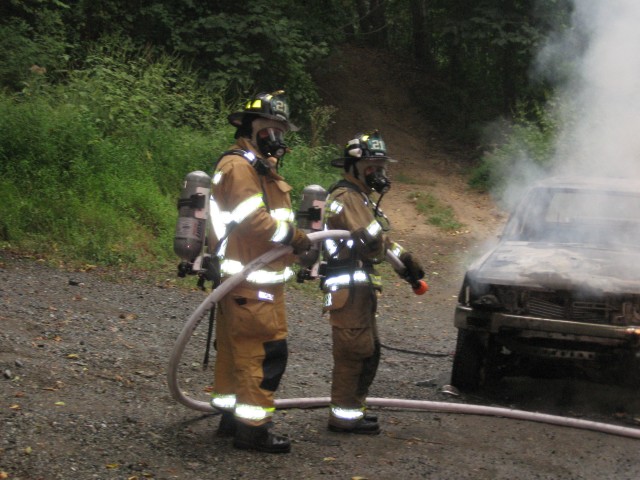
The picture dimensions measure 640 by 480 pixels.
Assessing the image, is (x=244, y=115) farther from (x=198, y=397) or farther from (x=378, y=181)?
(x=198, y=397)

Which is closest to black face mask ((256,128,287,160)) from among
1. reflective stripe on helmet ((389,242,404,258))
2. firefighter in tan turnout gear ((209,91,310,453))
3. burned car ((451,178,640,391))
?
firefighter in tan turnout gear ((209,91,310,453))

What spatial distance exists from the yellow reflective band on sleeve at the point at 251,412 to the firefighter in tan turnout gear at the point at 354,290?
708 millimetres

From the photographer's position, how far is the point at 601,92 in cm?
1633

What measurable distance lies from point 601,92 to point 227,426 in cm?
1230

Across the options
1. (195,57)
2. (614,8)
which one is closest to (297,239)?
(614,8)

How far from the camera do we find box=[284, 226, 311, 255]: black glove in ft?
17.8

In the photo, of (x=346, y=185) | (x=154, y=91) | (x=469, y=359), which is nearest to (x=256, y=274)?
(x=346, y=185)

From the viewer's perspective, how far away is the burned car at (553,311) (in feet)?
21.6

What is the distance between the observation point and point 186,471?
5086 millimetres

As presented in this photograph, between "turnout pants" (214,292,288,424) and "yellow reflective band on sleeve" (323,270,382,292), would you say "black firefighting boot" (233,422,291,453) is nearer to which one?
"turnout pants" (214,292,288,424)

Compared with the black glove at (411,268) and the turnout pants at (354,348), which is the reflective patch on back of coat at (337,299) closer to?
the turnout pants at (354,348)

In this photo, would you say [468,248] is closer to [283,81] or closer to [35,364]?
[283,81]

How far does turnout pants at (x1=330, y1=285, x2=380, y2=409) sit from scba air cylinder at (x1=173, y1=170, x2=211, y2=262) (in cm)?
97

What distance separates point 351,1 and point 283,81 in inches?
393
